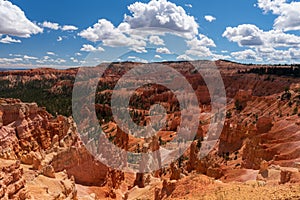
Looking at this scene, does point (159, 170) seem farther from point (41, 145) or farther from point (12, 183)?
point (12, 183)

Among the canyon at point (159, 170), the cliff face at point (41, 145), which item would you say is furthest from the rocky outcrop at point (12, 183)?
the cliff face at point (41, 145)

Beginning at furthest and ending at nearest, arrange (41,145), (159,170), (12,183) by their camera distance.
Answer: (159,170) < (41,145) < (12,183)

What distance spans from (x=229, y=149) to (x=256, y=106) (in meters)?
23.0

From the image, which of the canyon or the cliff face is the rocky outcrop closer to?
the canyon

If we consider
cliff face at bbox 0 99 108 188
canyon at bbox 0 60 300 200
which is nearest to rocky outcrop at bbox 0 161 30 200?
canyon at bbox 0 60 300 200

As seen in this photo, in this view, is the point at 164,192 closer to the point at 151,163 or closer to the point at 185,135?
the point at 151,163

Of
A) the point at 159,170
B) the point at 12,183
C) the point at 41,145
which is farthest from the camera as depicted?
the point at 159,170

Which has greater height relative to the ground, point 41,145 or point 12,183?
point 12,183

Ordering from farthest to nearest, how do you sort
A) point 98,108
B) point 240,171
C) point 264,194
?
point 98,108
point 240,171
point 264,194

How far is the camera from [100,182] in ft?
80.4

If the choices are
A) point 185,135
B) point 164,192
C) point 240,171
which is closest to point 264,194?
point 164,192

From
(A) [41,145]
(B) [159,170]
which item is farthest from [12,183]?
(B) [159,170]

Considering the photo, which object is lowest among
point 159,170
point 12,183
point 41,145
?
point 159,170

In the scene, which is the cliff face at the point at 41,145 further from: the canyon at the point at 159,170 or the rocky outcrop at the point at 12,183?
the rocky outcrop at the point at 12,183
